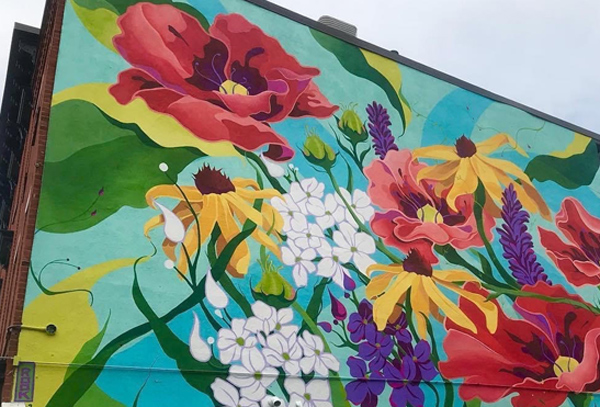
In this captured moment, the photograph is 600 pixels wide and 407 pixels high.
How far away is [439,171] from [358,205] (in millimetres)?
2234

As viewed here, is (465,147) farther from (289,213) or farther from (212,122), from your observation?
(212,122)

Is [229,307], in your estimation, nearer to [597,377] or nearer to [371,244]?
[371,244]

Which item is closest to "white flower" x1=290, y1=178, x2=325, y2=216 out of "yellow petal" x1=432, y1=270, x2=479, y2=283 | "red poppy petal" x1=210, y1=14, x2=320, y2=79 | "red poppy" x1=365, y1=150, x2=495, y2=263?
"red poppy" x1=365, y1=150, x2=495, y2=263

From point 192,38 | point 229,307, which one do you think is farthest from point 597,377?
point 192,38

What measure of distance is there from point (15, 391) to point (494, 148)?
10.2 m

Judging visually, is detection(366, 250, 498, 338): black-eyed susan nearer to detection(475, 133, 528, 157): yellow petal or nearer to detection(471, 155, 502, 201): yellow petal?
detection(471, 155, 502, 201): yellow petal

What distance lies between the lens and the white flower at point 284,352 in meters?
9.65

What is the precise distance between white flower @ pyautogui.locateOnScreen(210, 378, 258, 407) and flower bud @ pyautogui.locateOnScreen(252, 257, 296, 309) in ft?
4.53

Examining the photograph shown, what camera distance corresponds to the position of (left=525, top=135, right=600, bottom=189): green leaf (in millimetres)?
14312

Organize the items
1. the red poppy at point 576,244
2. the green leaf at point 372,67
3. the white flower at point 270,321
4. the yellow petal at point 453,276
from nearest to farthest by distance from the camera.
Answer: the white flower at point 270,321 < the yellow petal at point 453,276 < the green leaf at point 372,67 < the red poppy at point 576,244

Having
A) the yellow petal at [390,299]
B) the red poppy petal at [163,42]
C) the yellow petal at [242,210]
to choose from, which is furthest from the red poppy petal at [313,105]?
the yellow petal at [390,299]

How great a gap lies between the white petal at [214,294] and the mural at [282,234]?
0.04 metres

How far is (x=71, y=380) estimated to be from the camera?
8227 millimetres

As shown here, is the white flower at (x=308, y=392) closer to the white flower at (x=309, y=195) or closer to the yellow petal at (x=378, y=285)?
the yellow petal at (x=378, y=285)
